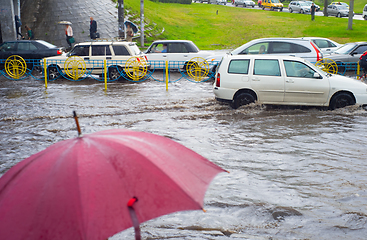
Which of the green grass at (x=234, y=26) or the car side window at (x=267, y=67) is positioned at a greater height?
the green grass at (x=234, y=26)

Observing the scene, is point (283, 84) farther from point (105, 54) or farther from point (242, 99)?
point (105, 54)

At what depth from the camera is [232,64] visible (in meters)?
10.1

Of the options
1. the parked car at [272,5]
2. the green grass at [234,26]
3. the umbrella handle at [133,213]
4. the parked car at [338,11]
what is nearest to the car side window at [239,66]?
the umbrella handle at [133,213]

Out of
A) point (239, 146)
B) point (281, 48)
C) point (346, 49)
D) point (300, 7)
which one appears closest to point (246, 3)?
point (300, 7)

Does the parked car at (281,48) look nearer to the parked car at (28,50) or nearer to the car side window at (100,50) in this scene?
the car side window at (100,50)

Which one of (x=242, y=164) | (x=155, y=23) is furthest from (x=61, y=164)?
(x=155, y=23)

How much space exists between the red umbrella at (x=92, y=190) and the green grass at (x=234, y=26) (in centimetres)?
2584

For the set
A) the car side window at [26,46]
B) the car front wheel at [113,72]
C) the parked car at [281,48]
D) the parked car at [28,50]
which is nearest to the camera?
the parked car at [281,48]

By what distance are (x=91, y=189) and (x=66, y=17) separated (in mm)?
27095

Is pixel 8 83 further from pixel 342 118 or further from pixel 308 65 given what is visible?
pixel 342 118

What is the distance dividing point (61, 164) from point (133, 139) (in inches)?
19.6

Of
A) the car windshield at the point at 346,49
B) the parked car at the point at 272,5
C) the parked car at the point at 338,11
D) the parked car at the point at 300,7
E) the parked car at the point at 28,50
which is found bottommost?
the parked car at the point at 28,50

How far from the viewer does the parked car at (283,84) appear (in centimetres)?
Answer: 956

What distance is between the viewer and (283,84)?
31.7 ft
